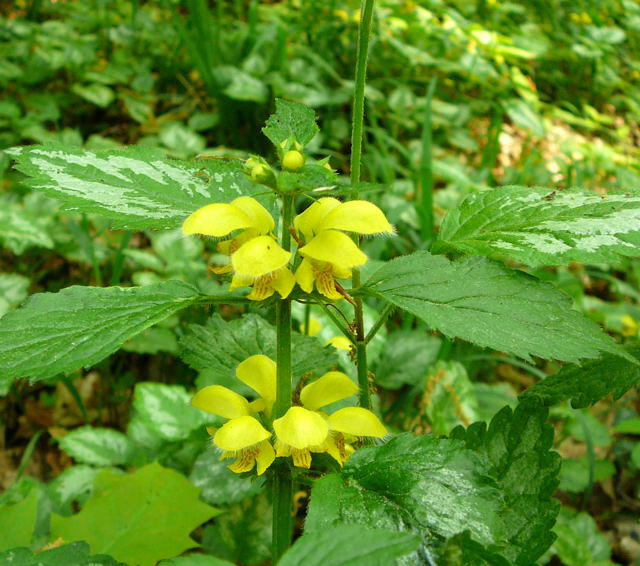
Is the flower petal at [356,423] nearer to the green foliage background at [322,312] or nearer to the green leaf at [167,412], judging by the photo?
the green foliage background at [322,312]

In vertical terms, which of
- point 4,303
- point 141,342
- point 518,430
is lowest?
point 141,342

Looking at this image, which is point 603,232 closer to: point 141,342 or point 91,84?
point 141,342

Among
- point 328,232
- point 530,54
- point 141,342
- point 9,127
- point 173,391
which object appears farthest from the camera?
point 530,54

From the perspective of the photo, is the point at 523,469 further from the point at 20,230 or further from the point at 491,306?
the point at 20,230

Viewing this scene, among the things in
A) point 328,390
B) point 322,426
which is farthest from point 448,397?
point 322,426

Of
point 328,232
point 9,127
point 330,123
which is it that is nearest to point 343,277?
point 328,232

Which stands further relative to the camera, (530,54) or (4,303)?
(530,54)

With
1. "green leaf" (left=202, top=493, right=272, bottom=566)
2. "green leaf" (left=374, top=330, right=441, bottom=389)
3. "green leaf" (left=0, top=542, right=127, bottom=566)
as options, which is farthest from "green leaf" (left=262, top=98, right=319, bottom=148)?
"green leaf" (left=374, top=330, right=441, bottom=389)
